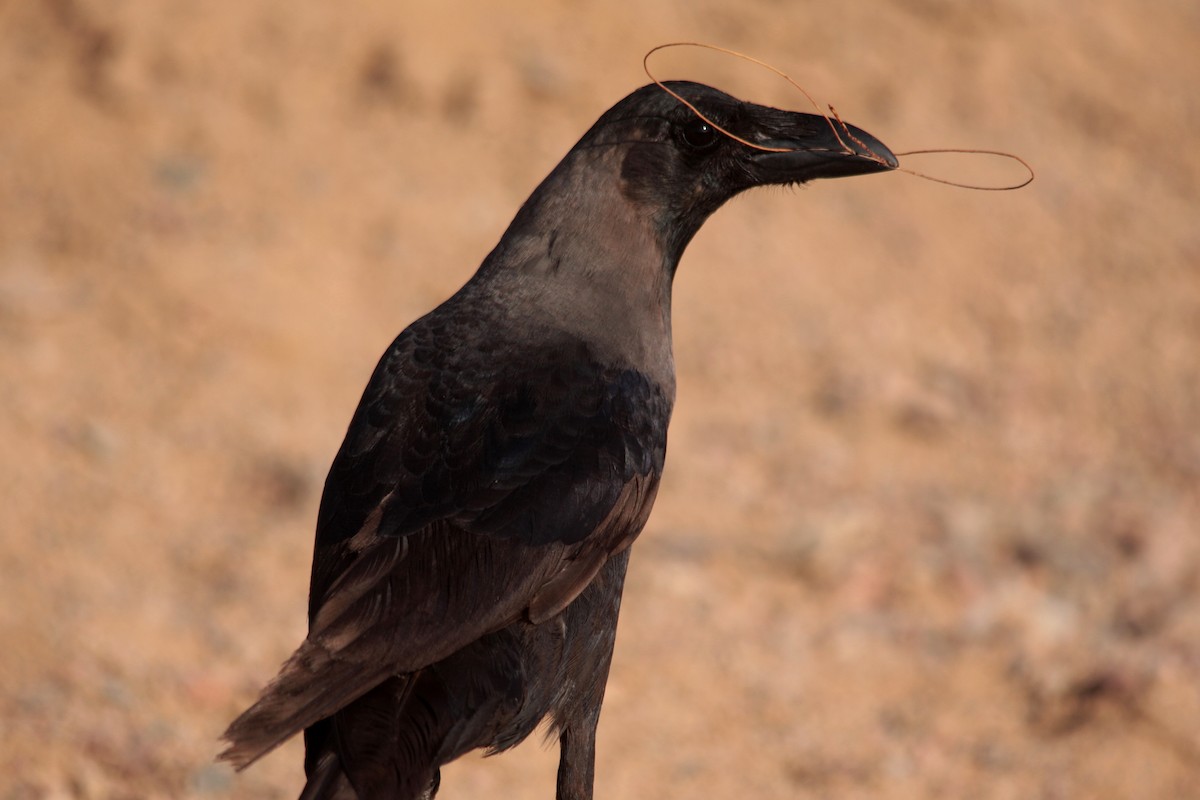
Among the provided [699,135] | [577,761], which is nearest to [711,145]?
[699,135]

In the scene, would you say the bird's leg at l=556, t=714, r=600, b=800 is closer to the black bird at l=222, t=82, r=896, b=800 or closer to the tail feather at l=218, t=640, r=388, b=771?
the black bird at l=222, t=82, r=896, b=800

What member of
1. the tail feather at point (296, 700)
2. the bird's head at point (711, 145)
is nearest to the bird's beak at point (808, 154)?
the bird's head at point (711, 145)

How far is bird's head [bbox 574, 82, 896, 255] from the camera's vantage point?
411cm

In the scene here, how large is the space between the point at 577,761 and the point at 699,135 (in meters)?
1.68

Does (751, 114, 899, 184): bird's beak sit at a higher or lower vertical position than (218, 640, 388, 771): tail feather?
higher

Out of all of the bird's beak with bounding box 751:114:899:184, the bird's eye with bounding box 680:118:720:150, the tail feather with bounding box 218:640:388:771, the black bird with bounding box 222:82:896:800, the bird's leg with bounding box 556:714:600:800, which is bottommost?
the tail feather with bounding box 218:640:388:771

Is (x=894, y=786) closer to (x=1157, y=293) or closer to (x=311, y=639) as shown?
(x=311, y=639)

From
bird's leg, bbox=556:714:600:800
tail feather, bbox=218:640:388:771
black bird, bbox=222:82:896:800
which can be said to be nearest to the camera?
tail feather, bbox=218:640:388:771

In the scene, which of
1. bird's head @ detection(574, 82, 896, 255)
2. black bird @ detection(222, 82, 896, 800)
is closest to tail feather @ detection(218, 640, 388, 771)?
black bird @ detection(222, 82, 896, 800)

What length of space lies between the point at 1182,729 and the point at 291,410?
437 cm

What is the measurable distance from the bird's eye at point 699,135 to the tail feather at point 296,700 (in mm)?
1678

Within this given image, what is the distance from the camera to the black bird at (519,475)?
131 inches

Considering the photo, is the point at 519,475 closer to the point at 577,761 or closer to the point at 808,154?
the point at 577,761

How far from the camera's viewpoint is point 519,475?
3691 millimetres
